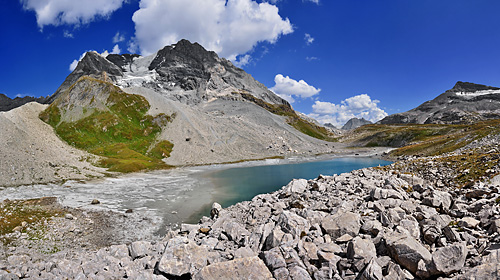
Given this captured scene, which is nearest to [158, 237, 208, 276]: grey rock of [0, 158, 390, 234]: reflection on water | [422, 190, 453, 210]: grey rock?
[422, 190, 453, 210]: grey rock

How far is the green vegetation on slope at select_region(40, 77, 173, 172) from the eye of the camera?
92.6 meters

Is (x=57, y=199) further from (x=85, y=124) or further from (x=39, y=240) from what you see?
(x=85, y=124)

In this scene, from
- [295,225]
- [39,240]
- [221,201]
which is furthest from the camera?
[221,201]

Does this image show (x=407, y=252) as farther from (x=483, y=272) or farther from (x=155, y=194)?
(x=155, y=194)

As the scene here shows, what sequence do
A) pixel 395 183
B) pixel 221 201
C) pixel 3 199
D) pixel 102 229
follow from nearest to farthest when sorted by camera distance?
pixel 395 183 < pixel 102 229 < pixel 3 199 < pixel 221 201

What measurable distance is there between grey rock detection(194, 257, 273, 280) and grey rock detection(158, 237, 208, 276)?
43.8 inches

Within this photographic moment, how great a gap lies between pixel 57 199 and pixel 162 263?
133 feet

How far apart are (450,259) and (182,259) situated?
10455 millimetres

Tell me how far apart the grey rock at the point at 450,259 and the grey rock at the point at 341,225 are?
345 cm

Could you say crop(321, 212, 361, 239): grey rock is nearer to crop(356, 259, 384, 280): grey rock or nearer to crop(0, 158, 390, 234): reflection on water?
crop(356, 259, 384, 280): grey rock

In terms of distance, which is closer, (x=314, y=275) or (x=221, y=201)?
(x=314, y=275)

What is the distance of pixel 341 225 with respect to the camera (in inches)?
449


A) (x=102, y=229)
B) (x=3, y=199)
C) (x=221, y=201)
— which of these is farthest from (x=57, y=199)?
(x=221, y=201)

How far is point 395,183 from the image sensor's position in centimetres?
1814
